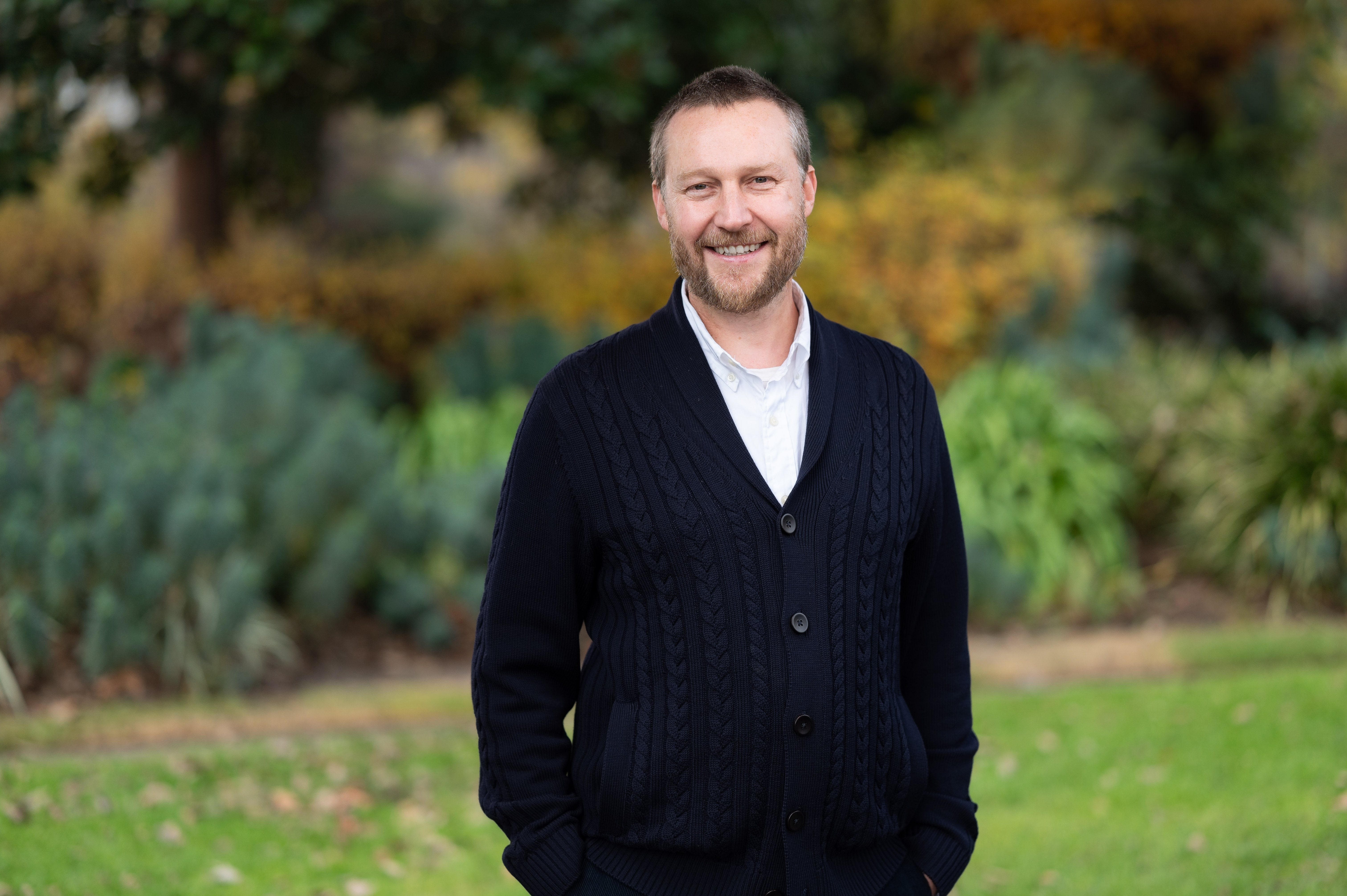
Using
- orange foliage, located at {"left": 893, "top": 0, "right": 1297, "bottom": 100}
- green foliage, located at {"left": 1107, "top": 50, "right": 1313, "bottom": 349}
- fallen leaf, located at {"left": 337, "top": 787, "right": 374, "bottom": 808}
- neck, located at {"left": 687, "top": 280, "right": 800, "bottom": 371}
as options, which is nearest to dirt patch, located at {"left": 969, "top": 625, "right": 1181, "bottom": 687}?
fallen leaf, located at {"left": 337, "top": 787, "right": 374, "bottom": 808}

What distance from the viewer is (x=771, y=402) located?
2.15 metres

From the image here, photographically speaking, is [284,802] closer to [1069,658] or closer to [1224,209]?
[1069,658]

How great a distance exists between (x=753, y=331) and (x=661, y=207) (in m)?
0.26

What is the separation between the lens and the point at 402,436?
28.1 ft

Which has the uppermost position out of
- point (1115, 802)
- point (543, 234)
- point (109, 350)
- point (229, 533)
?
point (543, 234)

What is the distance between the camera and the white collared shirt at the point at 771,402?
6.90 feet

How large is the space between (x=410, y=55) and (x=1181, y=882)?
23.4 ft

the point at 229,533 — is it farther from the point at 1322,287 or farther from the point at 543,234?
the point at 1322,287

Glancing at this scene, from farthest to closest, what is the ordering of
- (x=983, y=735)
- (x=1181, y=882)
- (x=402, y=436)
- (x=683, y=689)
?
(x=402, y=436) → (x=983, y=735) → (x=1181, y=882) → (x=683, y=689)

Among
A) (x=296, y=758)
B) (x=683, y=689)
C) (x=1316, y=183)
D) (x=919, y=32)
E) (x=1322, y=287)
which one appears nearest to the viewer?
(x=683, y=689)

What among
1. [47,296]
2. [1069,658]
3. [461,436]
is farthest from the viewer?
[47,296]

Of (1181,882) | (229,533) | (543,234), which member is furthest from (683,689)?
(543,234)

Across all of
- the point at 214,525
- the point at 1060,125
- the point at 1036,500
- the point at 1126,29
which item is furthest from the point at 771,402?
the point at 1126,29

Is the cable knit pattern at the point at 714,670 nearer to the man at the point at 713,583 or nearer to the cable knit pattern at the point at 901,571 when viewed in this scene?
the man at the point at 713,583
